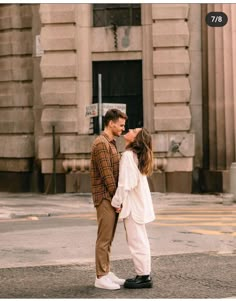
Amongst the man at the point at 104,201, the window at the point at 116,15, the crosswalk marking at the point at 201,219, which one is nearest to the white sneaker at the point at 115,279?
the man at the point at 104,201

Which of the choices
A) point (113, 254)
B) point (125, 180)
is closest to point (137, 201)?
point (125, 180)

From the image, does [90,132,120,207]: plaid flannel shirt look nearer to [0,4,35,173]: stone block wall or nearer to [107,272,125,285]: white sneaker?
[107,272,125,285]: white sneaker

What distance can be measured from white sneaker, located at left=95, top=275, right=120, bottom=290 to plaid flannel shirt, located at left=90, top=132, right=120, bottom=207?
0.77m

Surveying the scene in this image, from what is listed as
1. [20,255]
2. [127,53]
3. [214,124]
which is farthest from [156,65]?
[20,255]

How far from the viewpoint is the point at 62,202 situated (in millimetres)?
17844

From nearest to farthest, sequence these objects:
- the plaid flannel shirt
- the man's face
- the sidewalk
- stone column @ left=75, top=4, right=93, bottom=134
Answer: the plaid flannel shirt, the man's face, the sidewalk, stone column @ left=75, top=4, right=93, bottom=134

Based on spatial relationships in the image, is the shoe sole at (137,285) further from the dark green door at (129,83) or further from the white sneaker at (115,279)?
the dark green door at (129,83)

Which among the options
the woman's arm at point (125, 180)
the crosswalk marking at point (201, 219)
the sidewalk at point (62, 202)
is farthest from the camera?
the sidewalk at point (62, 202)

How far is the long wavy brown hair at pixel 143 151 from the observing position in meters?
6.74

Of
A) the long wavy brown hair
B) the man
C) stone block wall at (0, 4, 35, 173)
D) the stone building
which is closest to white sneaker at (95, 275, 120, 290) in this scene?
the man

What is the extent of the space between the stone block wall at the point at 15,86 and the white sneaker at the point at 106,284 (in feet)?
49.3

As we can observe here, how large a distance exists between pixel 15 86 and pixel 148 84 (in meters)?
4.75

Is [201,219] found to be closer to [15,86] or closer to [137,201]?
[137,201]

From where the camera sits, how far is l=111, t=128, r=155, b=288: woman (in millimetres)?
6645
